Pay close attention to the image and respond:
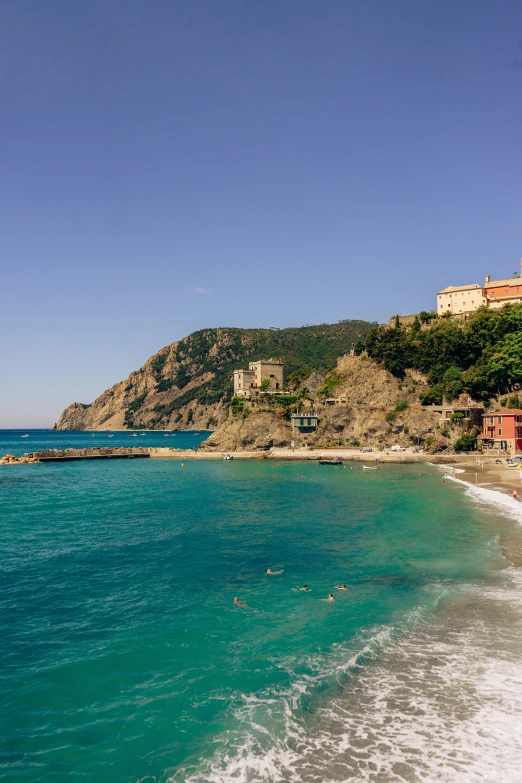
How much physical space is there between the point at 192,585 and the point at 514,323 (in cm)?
8789

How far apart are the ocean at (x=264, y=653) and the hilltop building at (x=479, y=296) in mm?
78920

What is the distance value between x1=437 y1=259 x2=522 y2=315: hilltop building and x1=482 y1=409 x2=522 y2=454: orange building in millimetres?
33409

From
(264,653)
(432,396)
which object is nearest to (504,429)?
(432,396)

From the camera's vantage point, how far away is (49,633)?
Answer: 70.9ft

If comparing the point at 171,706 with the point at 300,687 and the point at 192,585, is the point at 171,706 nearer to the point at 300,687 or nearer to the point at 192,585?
the point at 300,687

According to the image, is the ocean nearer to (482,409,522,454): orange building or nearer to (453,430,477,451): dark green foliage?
(482,409,522,454): orange building

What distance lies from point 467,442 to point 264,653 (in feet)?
260

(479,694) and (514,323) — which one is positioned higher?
(514,323)

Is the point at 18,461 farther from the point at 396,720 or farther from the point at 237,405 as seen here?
the point at 396,720

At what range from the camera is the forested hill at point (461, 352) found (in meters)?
92.1

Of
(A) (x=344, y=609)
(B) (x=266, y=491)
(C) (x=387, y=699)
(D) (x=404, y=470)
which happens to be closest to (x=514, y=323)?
(D) (x=404, y=470)

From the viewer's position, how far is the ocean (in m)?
14.1


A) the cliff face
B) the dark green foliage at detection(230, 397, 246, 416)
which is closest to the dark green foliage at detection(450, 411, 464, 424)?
the cliff face

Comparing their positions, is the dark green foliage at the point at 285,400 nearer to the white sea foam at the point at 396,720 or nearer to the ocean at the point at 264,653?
the ocean at the point at 264,653
